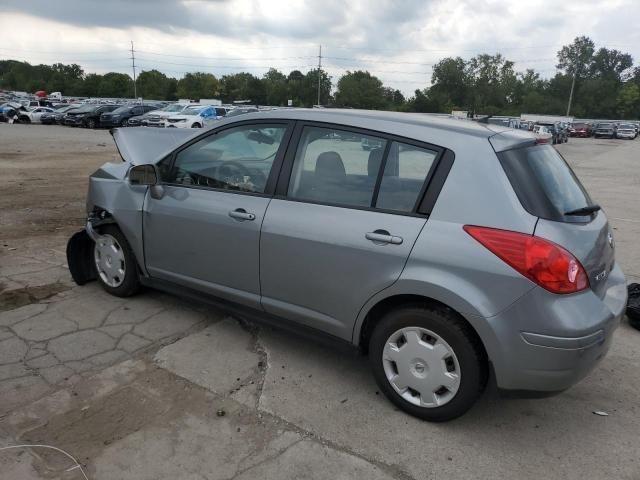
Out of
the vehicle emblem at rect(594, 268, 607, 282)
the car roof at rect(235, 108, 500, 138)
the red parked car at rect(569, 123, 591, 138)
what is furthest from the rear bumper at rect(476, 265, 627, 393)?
the red parked car at rect(569, 123, 591, 138)

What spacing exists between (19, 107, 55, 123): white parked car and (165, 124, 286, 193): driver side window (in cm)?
3707

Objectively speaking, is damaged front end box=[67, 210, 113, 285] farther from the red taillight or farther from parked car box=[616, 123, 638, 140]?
parked car box=[616, 123, 638, 140]

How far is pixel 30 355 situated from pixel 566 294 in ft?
11.1

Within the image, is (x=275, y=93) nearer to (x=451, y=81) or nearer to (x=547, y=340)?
(x=451, y=81)

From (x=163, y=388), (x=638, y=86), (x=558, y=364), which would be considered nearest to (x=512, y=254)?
(x=558, y=364)

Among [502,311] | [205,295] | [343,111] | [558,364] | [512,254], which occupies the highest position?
[343,111]

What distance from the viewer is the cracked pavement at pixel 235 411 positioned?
2.56 m

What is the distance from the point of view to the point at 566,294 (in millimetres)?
2508

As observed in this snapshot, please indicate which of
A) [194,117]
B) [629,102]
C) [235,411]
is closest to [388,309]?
[235,411]

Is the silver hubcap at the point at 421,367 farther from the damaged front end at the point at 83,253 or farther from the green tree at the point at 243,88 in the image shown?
the green tree at the point at 243,88

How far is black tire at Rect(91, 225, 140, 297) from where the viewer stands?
4320mm

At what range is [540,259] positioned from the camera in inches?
97.4

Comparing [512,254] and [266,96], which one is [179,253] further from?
[266,96]

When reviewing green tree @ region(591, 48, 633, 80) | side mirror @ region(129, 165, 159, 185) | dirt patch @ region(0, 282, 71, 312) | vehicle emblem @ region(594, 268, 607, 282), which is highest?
green tree @ region(591, 48, 633, 80)
